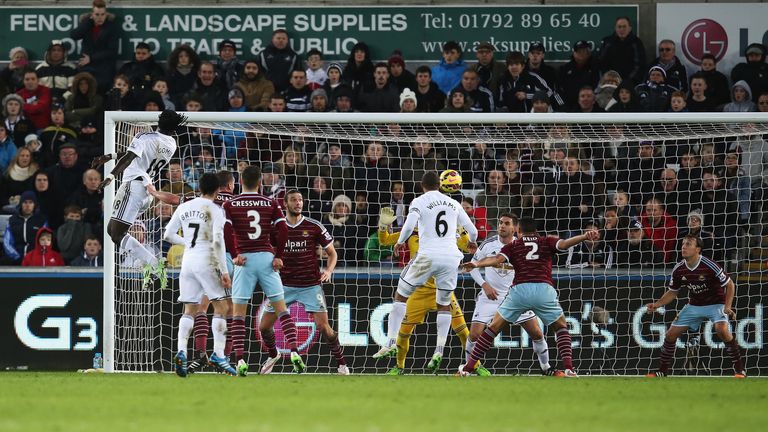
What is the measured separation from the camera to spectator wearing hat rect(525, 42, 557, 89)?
18719 mm

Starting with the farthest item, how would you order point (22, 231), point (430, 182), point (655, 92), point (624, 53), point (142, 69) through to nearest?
1. point (142, 69)
2. point (624, 53)
3. point (655, 92)
4. point (22, 231)
5. point (430, 182)

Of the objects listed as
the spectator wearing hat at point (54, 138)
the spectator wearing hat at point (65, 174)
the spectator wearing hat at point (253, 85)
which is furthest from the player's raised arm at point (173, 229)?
the spectator wearing hat at point (54, 138)

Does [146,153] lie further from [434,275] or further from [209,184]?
[434,275]

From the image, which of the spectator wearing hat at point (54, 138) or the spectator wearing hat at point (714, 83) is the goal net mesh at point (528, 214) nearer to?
the spectator wearing hat at point (714, 83)

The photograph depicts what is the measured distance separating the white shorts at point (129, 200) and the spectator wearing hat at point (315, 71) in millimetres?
5746

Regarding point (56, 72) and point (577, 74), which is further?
point (56, 72)

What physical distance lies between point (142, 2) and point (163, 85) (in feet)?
6.34

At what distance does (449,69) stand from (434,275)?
5715 mm

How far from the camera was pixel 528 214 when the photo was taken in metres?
16.8

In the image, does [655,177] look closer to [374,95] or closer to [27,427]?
[374,95]

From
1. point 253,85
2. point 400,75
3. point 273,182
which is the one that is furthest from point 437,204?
point 253,85

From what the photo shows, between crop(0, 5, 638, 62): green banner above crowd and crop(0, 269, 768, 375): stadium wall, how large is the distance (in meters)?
5.29

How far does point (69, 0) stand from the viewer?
20.3 m

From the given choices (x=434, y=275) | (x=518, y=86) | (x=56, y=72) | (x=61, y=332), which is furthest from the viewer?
(x=56, y=72)
